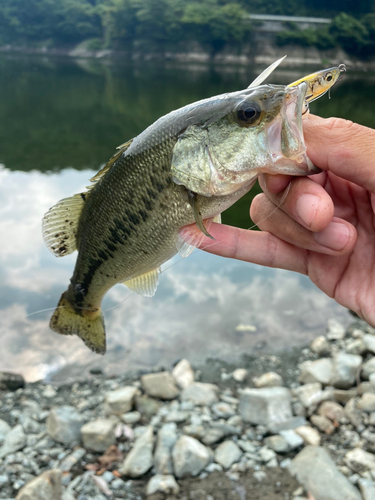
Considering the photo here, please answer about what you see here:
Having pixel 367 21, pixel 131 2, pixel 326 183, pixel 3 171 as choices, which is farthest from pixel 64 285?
pixel 131 2

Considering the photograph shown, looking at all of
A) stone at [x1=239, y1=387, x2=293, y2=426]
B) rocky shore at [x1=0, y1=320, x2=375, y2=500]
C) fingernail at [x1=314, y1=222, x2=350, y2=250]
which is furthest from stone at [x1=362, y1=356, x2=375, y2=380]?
fingernail at [x1=314, y1=222, x2=350, y2=250]

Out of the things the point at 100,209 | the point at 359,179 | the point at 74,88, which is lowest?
the point at 74,88

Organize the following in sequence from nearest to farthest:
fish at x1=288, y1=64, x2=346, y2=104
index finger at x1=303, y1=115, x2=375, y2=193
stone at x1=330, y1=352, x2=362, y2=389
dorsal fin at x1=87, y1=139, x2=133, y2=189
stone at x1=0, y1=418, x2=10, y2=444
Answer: fish at x1=288, y1=64, x2=346, y2=104 → index finger at x1=303, y1=115, x2=375, y2=193 → dorsal fin at x1=87, y1=139, x2=133, y2=189 → stone at x1=0, y1=418, x2=10, y2=444 → stone at x1=330, y1=352, x2=362, y2=389

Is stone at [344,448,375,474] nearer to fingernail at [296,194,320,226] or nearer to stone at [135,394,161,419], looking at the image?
stone at [135,394,161,419]

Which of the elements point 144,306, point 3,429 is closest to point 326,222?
point 3,429

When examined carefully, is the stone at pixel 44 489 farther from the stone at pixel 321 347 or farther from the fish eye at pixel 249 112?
the stone at pixel 321 347

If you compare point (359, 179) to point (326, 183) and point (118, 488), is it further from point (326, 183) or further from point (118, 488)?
point (118, 488)
